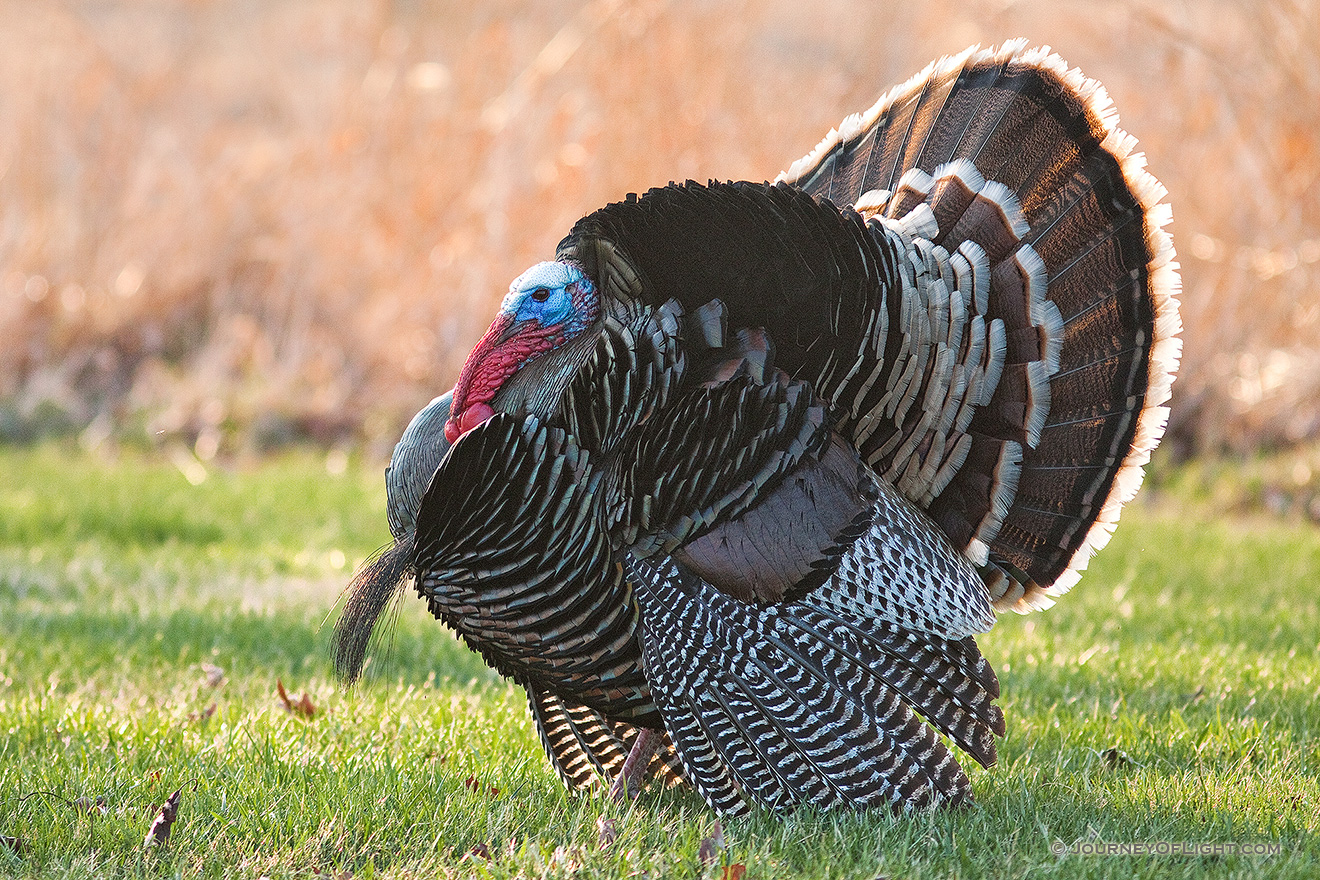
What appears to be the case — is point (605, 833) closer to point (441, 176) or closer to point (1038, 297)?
point (1038, 297)

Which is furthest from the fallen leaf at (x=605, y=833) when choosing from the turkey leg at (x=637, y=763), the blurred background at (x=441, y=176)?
the blurred background at (x=441, y=176)

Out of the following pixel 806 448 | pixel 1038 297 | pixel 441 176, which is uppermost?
pixel 441 176

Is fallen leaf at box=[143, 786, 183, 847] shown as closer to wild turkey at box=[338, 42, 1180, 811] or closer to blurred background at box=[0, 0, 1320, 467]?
wild turkey at box=[338, 42, 1180, 811]

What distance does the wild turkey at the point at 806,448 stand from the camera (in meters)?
2.68

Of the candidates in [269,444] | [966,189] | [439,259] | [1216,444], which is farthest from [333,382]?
[966,189]

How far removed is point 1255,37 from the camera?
6797mm

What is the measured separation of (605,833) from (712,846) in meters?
0.21

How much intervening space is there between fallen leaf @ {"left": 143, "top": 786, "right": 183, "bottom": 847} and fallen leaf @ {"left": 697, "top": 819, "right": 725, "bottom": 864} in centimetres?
104

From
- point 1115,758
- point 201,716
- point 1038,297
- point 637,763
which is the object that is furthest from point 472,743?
point 1038,297

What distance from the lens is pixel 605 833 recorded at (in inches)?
103

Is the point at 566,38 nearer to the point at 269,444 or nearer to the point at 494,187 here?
the point at 494,187

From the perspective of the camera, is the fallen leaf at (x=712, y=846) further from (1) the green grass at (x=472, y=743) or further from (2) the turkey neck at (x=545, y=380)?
(2) the turkey neck at (x=545, y=380)

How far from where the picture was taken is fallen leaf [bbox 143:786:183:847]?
8.35 feet

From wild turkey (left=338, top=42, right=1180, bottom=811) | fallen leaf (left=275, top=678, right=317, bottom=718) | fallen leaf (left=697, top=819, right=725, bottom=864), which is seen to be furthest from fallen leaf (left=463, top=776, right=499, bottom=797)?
fallen leaf (left=275, top=678, right=317, bottom=718)
